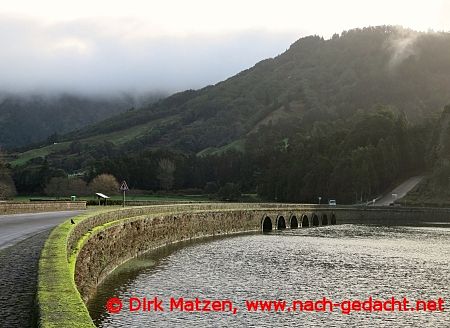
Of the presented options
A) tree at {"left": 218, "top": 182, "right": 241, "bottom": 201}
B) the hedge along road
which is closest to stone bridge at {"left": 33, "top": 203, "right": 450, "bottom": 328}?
the hedge along road

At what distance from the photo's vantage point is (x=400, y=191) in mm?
171000

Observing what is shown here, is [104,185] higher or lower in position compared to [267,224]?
higher

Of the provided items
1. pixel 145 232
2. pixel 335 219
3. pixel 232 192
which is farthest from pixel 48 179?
pixel 145 232

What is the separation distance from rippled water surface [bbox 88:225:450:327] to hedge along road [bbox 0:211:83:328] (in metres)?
4.79

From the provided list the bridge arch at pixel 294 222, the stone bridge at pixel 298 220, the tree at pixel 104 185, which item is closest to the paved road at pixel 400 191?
the stone bridge at pixel 298 220

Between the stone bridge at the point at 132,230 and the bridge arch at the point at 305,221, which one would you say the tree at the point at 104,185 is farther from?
the stone bridge at the point at 132,230

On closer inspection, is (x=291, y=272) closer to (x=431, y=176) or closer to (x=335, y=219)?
(x=335, y=219)

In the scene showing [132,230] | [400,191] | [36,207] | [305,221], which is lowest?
[305,221]

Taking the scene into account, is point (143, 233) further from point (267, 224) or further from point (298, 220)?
point (298, 220)

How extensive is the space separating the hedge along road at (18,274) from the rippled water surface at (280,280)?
4.79 m

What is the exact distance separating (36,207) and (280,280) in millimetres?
37265

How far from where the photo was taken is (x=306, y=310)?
1206 inches

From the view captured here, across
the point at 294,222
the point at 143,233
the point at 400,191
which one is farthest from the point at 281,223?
the point at 400,191

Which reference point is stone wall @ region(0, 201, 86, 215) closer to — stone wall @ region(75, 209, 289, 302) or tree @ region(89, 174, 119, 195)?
stone wall @ region(75, 209, 289, 302)
